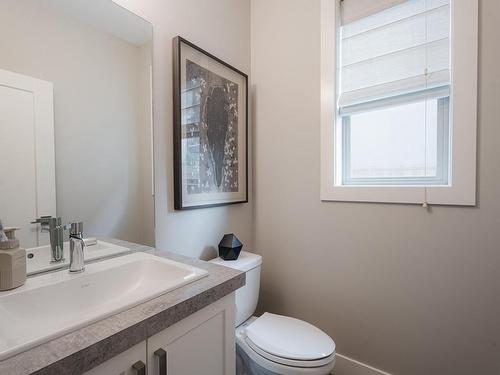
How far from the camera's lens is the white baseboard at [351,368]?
1379 mm

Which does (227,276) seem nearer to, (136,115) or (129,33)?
(136,115)

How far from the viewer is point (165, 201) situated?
3.97 ft

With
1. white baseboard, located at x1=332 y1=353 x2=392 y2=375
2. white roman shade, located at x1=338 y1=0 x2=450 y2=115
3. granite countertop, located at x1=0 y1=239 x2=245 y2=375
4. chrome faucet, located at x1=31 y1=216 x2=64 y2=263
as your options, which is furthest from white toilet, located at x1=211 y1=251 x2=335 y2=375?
white roman shade, located at x1=338 y1=0 x2=450 y2=115

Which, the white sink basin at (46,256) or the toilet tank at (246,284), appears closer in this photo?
the white sink basin at (46,256)

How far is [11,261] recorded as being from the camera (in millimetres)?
673

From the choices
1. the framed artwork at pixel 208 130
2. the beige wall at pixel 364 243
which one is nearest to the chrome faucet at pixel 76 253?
the framed artwork at pixel 208 130

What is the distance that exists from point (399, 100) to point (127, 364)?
1556mm

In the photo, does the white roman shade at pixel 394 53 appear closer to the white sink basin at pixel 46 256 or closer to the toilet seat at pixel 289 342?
the toilet seat at pixel 289 342

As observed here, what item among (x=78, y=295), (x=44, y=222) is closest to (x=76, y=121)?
(x=44, y=222)

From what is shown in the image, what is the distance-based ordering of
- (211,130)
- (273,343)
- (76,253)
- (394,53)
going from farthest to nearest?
(211,130) < (394,53) < (273,343) < (76,253)

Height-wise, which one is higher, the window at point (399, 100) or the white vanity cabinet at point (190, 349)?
the window at point (399, 100)

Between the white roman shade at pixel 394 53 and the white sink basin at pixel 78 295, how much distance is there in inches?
50.4

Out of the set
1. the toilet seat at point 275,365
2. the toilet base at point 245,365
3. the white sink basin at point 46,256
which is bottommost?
the toilet base at point 245,365

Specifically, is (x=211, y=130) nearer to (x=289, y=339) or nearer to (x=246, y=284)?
(x=246, y=284)
